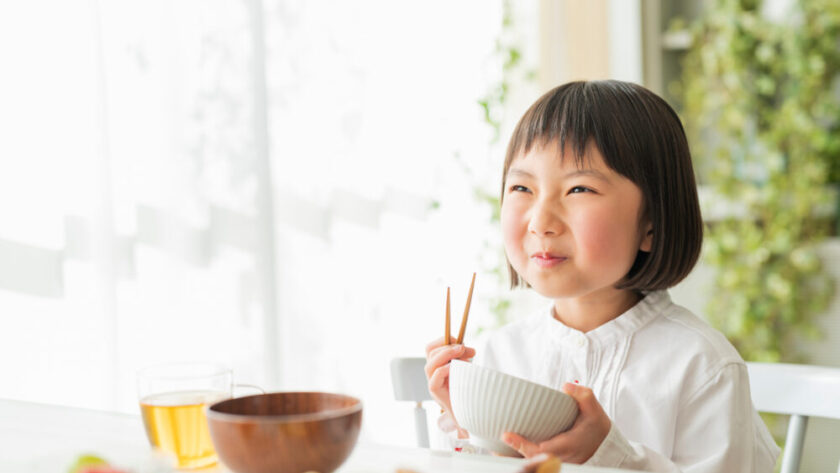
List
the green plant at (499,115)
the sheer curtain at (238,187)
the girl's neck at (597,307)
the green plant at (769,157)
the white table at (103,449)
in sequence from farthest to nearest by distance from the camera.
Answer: the green plant at (769,157) < the green plant at (499,115) < the sheer curtain at (238,187) < the girl's neck at (597,307) < the white table at (103,449)

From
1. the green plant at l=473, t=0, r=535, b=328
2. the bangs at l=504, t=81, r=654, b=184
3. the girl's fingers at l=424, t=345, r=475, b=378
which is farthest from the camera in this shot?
the green plant at l=473, t=0, r=535, b=328

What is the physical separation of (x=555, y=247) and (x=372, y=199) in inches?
42.7

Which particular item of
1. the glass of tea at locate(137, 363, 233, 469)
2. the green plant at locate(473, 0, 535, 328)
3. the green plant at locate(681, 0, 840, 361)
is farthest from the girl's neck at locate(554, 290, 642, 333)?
the green plant at locate(681, 0, 840, 361)

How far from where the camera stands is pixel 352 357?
6.88ft

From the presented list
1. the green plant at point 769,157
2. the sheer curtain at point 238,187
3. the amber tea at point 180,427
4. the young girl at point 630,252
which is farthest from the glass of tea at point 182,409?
the green plant at point 769,157

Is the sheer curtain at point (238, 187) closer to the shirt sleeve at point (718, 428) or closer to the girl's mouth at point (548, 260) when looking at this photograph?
the girl's mouth at point (548, 260)

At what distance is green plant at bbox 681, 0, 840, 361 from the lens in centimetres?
289

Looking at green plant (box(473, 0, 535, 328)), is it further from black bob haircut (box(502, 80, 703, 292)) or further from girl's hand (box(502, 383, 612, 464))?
girl's hand (box(502, 383, 612, 464))

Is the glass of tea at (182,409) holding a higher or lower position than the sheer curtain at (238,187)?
lower

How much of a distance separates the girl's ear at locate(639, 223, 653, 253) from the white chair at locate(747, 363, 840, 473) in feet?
0.76

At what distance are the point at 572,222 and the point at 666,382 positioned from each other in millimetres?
235

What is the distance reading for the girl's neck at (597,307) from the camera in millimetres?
1196

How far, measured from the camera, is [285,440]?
59 cm

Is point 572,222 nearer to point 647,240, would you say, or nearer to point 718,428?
point 647,240
